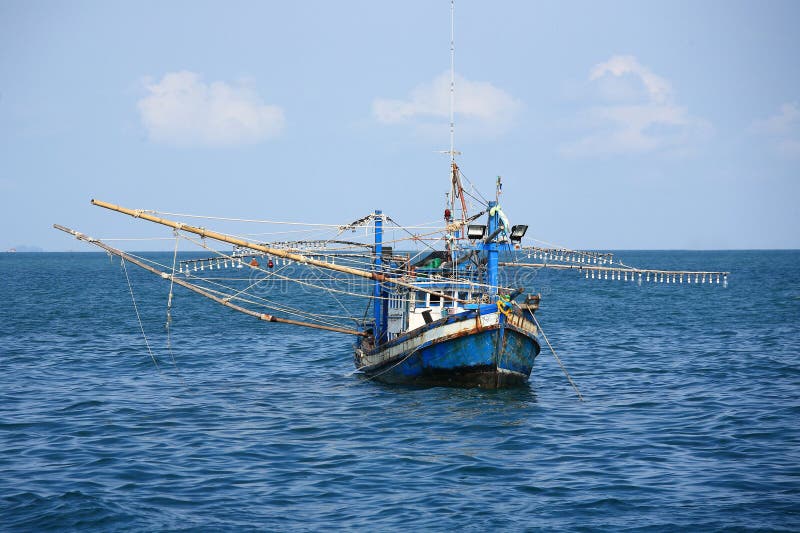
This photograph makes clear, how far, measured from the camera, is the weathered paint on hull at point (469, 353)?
1107 inches

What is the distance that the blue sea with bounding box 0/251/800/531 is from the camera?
55.4 ft

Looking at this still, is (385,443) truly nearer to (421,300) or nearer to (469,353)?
(469,353)

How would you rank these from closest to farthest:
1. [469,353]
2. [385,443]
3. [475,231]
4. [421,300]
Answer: [385,443], [469,353], [475,231], [421,300]

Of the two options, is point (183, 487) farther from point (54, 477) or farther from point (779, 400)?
point (779, 400)

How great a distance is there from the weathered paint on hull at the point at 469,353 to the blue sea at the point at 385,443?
2.69 ft

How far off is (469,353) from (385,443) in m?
6.77

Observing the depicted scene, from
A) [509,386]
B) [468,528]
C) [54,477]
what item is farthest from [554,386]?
[54,477]

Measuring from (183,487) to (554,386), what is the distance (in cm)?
1649

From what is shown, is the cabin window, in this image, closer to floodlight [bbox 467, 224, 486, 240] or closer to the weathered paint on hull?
the weathered paint on hull

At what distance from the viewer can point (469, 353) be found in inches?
1121

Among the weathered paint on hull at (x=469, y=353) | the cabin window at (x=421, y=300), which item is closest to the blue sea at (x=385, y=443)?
the weathered paint on hull at (x=469, y=353)

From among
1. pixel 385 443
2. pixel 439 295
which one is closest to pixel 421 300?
pixel 439 295

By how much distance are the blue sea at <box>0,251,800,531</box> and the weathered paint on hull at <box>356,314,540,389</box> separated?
82 centimetres

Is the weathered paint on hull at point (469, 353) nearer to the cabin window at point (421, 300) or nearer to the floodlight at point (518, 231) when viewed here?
the cabin window at point (421, 300)
